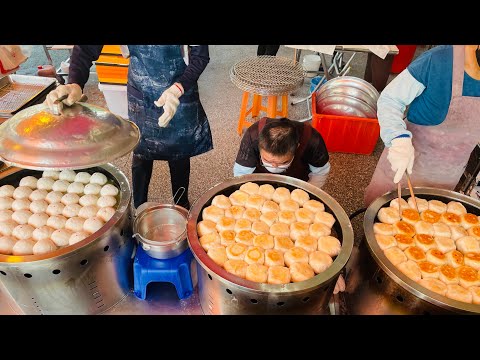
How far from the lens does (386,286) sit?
57.7 inches

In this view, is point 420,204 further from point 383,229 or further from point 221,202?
point 221,202

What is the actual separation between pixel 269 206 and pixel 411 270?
0.69m

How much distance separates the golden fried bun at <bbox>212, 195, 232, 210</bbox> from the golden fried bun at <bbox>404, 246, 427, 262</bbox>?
2.82 ft

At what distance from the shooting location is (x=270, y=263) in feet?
4.79

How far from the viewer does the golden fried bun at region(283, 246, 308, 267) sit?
1477 millimetres

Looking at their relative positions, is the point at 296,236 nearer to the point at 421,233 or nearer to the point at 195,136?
the point at 421,233

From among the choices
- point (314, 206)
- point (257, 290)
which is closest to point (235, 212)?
point (314, 206)

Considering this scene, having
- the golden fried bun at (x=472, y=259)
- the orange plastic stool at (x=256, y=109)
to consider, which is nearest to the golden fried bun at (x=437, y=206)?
the golden fried bun at (x=472, y=259)

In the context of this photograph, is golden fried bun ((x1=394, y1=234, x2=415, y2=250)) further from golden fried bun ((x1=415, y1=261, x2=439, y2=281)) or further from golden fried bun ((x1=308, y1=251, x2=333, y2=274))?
golden fried bun ((x1=308, y1=251, x2=333, y2=274))

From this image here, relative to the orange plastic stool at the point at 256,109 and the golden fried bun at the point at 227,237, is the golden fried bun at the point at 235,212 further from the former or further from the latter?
the orange plastic stool at the point at 256,109

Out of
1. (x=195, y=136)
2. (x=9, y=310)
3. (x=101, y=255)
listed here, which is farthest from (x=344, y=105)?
(x=9, y=310)

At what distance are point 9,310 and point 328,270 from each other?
1450mm

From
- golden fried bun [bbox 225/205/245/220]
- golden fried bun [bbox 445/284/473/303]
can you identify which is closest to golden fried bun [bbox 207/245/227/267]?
golden fried bun [bbox 225/205/245/220]

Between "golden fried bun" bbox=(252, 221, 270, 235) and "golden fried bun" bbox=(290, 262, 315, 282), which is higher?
"golden fried bun" bbox=(290, 262, 315, 282)
